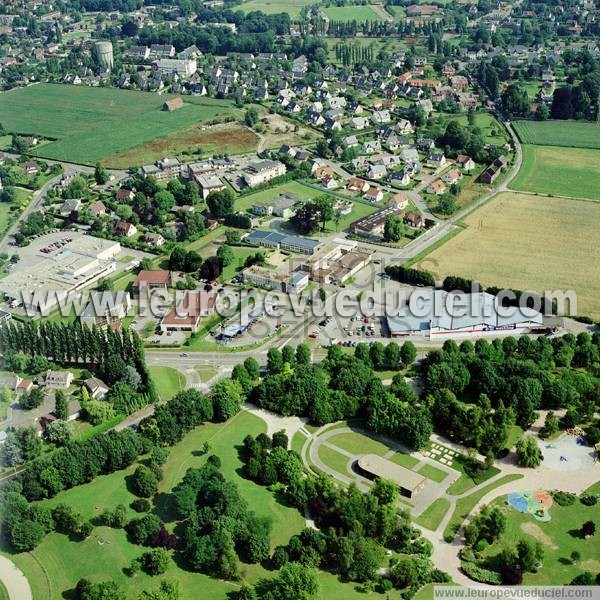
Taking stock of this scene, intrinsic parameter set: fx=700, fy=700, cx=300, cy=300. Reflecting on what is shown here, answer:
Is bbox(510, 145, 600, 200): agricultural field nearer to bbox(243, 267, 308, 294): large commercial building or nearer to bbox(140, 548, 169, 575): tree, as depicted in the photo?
bbox(243, 267, 308, 294): large commercial building

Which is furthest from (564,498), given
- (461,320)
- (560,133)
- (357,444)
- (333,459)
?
(560,133)

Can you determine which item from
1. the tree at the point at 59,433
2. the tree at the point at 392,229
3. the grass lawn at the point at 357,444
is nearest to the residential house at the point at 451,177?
the tree at the point at 392,229

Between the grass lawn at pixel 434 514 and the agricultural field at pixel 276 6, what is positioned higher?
the agricultural field at pixel 276 6

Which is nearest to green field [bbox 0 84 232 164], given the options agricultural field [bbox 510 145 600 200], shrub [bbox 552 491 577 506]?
agricultural field [bbox 510 145 600 200]

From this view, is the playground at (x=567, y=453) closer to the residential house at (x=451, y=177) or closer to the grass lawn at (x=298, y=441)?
the grass lawn at (x=298, y=441)

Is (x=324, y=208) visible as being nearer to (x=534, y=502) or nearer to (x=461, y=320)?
(x=461, y=320)

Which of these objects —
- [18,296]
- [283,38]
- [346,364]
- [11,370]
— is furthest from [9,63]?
[346,364]
